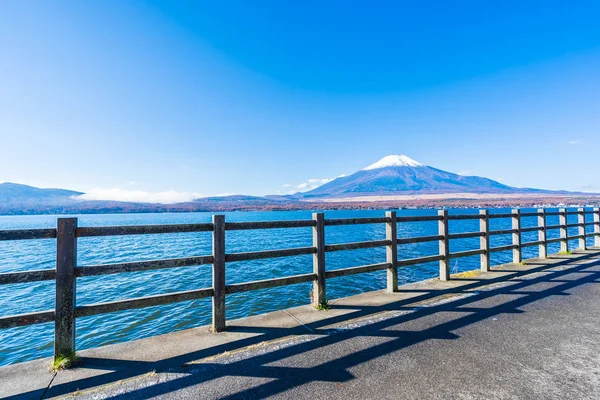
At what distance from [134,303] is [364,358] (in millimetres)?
3091

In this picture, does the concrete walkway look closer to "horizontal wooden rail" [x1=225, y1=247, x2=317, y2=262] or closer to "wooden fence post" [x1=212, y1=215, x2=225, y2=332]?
"wooden fence post" [x1=212, y1=215, x2=225, y2=332]

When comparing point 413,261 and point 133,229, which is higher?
point 133,229

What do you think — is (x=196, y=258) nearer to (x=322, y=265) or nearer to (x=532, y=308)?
(x=322, y=265)

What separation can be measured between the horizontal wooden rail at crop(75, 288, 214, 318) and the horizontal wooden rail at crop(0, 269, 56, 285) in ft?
1.80

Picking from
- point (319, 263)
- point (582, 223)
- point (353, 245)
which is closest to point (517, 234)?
point (582, 223)

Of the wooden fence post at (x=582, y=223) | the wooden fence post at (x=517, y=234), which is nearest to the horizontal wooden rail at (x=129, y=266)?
the wooden fence post at (x=517, y=234)

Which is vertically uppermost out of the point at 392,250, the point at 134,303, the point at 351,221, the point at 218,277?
the point at 351,221

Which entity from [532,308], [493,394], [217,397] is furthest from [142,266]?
[532,308]

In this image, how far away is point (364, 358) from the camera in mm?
3492

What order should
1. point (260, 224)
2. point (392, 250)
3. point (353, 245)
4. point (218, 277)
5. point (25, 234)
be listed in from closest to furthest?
point (25, 234) < point (218, 277) < point (260, 224) < point (353, 245) < point (392, 250)

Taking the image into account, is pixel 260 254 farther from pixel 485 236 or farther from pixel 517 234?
pixel 517 234

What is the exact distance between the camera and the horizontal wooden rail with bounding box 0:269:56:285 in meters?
3.37

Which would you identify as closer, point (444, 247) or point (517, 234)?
point (444, 247)

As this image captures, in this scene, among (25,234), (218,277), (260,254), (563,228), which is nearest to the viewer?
(25,234)
